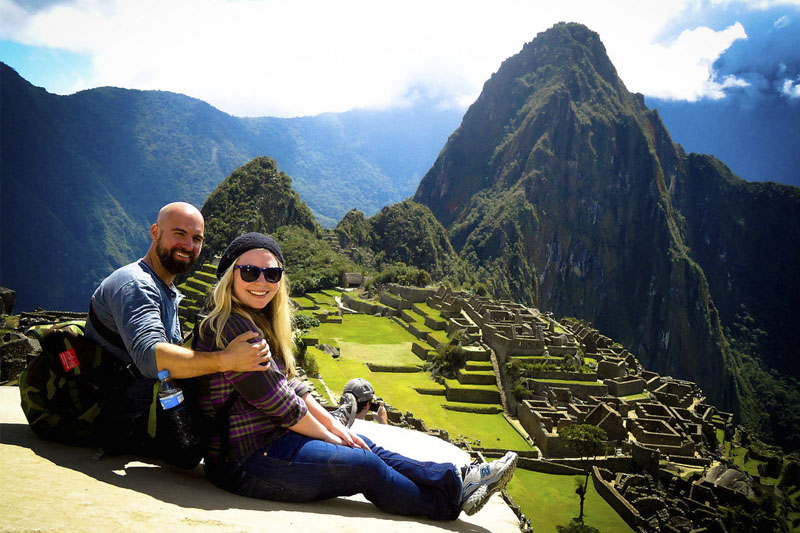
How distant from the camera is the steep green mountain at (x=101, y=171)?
171ft

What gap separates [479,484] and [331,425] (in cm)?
112

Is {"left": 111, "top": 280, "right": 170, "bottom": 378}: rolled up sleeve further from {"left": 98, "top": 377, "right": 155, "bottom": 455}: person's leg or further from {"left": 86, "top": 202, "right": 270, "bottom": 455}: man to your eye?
{"left": 98, "top": 377, "right": 155, "bottom": 455}: person's leg

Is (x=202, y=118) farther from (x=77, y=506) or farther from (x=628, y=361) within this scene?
(x=77, y=506)

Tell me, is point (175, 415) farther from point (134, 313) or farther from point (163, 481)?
point (134, 313)

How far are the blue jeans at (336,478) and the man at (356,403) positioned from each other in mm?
924

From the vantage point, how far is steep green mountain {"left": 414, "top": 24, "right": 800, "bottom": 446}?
10669 cm

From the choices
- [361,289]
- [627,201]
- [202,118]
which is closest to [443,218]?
[627,201]

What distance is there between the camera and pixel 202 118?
332 feet

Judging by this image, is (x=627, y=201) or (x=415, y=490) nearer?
(x=415, y=490)

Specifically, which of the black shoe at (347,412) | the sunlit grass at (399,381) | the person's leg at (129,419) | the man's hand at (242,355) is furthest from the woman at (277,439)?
the sunlit grass at (399,381)

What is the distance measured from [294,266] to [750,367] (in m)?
96.3

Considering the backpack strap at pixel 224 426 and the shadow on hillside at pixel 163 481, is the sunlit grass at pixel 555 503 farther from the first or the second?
the backpack strap at pixel 224 426

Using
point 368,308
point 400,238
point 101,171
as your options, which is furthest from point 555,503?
point 101,171

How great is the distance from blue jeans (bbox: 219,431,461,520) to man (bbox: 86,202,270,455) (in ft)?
1.98
